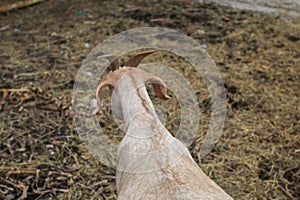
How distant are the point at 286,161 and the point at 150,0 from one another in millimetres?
3416

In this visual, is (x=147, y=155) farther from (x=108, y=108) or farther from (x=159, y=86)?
(x=108, y=108)

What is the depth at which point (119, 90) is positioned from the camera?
2.57 meters

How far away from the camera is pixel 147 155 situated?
230cm

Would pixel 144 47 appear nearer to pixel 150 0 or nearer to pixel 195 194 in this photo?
pixel 150 0

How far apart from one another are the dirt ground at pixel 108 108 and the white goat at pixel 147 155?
32.7 inches

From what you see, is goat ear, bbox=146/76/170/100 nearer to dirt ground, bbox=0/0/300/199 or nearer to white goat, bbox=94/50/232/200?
white goat, bbox=94/50/232/200

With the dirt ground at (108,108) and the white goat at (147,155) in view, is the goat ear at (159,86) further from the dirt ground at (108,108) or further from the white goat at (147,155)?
the dirt ground at (108,108)

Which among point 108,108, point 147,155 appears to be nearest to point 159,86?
point 147,155

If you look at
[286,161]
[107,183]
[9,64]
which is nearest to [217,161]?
[286,161]

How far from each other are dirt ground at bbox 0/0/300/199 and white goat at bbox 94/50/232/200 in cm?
83

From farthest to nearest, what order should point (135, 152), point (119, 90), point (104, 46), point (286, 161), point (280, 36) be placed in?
point (280, 36), point (104, 46), point (286, 161), point (119, 90), point (135, 152)

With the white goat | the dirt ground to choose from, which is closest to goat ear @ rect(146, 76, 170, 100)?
the white goat

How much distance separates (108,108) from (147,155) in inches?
67.8

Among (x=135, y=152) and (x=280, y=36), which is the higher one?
(x=135, y=152)
